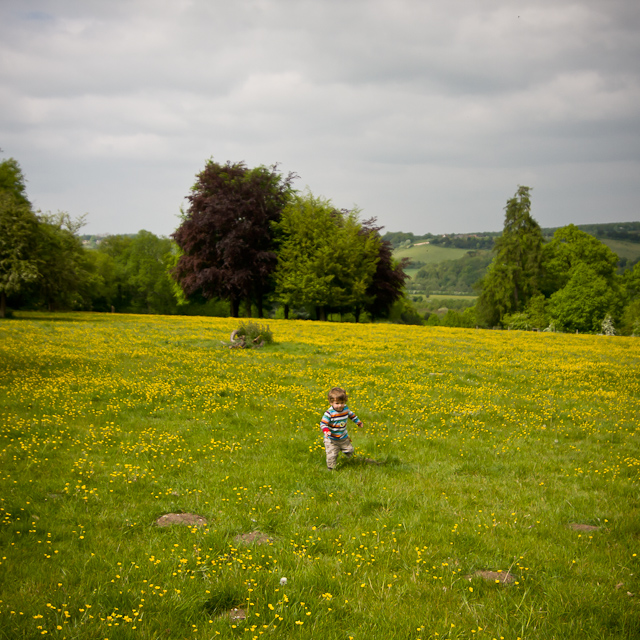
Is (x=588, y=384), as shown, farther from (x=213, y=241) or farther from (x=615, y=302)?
(x=615, y=302)

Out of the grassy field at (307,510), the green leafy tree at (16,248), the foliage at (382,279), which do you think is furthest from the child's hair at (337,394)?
the foliage at (382,279)

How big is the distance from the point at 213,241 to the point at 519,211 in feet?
152

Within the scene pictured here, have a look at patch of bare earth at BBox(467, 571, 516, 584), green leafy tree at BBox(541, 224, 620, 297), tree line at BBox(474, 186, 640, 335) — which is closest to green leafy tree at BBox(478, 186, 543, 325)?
tree line at BBox(474, 186, 640, 335)

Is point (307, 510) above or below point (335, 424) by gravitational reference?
below

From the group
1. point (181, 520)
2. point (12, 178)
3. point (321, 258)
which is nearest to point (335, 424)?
point (181, 520)

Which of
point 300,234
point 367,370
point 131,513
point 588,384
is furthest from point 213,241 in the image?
point 131,513

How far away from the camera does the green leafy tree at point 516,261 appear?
6862 cm

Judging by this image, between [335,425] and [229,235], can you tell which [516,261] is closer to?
[229,235]

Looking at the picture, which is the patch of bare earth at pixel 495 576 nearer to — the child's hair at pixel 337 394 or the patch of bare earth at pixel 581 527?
the patch of bare earth at pixel 581 527

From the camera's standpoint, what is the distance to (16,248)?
3481 cm

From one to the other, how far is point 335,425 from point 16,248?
1408 inches

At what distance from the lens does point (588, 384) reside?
17.2 m

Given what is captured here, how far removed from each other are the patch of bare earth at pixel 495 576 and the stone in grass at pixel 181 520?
3627mm

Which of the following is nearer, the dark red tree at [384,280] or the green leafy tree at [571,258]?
the dark red tree at [384,280]
